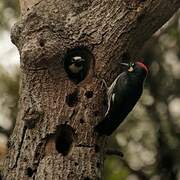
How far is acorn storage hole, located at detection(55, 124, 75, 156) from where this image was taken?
3797 mm

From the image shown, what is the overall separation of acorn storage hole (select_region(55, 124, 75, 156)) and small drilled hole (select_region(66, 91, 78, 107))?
0.17 meters

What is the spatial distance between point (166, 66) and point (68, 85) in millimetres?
3442

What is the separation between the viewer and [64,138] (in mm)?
3869

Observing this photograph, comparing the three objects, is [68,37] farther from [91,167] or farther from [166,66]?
[166,66]

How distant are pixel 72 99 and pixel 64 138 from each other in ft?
0.88

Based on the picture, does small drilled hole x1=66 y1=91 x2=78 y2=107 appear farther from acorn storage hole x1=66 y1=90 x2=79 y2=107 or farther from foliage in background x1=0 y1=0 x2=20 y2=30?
foliage in background x1=0 y1=0 x2=20 y2=30

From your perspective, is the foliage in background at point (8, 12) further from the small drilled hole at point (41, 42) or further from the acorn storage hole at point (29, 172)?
the acorn storage hole at point (29, 172)

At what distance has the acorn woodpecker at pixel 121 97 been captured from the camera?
3.85 m

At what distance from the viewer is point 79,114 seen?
12.6 ft

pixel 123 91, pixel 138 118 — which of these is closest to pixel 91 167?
pixel 123 91

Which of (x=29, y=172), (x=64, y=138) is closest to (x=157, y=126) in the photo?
(x=64, y=138)

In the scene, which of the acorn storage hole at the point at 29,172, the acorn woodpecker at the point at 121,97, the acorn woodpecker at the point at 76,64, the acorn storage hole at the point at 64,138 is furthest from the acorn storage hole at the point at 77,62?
the acorn storage hole at the point at 29,172

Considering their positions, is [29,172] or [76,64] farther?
[76,64]

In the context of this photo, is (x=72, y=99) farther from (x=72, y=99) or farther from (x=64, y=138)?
(x=64, y=138)
